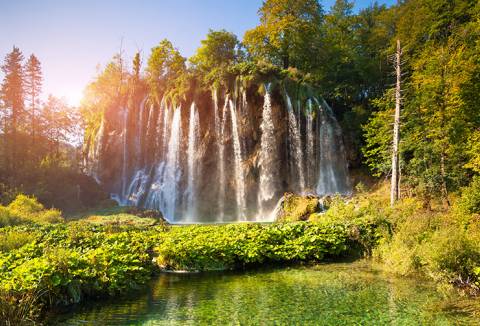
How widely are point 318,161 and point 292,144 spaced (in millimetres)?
2640

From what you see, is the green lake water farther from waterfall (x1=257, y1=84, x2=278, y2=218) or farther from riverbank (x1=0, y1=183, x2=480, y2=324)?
waterfall (x1=257, y1=84, x2=278, y2=218)

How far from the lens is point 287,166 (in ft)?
102

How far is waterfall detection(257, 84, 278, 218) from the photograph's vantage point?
97.5ft

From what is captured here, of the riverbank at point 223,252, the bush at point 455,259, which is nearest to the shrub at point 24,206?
the riverbank at point 223,252

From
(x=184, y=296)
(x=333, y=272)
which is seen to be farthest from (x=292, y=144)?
(x=184, y=296)

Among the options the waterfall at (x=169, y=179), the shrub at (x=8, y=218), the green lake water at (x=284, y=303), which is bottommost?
the green lake water at (x=284, y=303)

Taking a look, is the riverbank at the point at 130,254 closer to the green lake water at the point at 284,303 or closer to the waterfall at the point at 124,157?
the green lake water at the point at 284,303

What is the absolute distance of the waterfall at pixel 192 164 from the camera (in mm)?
32344

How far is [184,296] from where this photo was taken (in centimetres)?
770

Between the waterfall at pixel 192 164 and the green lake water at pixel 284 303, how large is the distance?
75.8 ft

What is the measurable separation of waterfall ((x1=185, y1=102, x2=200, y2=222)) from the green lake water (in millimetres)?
23101

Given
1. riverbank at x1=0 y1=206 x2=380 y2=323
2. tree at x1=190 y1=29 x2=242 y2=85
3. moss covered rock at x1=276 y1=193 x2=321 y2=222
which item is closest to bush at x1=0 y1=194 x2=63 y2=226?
riverbank at x1=0 y1=206 x2=380 y2=323

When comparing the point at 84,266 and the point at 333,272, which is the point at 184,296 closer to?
the point at 84,266

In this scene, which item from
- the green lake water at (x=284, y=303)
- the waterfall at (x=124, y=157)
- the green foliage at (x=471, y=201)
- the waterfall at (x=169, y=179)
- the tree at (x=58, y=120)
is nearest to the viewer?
the green lake water at (x=284, y=303)
